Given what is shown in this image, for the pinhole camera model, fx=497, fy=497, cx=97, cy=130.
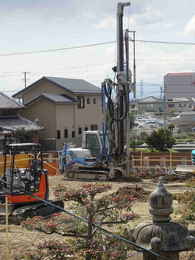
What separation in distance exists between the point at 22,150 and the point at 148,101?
416 feet

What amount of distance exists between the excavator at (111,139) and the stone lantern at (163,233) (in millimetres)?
16974

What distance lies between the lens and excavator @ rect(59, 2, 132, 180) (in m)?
21.5

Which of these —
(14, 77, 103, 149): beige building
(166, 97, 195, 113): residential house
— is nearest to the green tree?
(14, 77, 103, 149): beige building

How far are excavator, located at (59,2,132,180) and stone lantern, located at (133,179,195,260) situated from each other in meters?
17.0

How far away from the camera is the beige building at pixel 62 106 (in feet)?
135

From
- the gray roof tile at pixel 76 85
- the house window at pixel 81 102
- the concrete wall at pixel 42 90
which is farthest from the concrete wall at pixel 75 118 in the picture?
the concrete wall at pixel 42 90

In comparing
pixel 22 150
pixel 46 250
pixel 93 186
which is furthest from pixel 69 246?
pixel 22 150

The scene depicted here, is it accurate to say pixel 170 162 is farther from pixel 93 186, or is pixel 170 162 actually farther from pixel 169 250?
pixel 169 250

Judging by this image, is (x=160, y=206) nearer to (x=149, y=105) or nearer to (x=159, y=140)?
(x=159, y=140)

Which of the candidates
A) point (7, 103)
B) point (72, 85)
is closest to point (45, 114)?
point (7, 103)

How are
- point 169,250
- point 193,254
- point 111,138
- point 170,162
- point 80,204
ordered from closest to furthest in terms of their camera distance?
point 169,250 < point 193,254 < point 80,204 < point 111,138 < point 170,162

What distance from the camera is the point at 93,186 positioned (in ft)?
28.2

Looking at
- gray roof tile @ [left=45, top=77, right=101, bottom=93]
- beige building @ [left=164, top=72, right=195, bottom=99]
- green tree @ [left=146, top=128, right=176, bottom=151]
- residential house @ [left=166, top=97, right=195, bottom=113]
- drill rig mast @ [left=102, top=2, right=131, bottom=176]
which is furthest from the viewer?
beige building @ [left=164, top=72, right=195, bottom=99]

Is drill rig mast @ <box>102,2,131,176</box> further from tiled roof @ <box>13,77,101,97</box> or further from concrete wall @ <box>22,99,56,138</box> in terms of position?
tiled roof @ <box>13,77,101,97</box>
